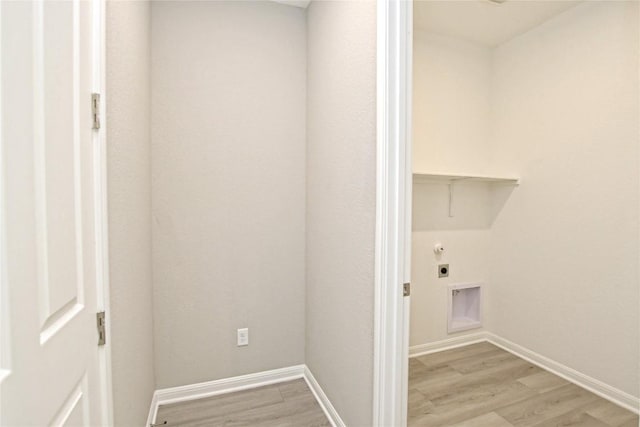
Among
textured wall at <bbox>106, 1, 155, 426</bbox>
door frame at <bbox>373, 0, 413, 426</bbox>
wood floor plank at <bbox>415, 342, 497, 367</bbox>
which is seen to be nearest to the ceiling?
door frame at <bbox>373, 0, 413, 426</bbox>

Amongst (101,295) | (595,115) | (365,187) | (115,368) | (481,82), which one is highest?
(481,82)

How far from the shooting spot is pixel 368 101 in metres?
1.39

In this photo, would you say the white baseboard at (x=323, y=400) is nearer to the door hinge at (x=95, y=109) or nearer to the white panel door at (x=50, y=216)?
Answer: the white panel door at (x=50, y=216)

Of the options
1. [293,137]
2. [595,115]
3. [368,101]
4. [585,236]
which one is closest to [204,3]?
[293,137]

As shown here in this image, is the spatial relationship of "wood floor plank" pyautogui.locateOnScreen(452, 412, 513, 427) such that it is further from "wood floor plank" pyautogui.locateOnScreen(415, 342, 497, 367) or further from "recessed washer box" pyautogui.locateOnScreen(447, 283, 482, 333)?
"recessed washer box" pyautogui.locateOnScreen(447, 283, 482, 333)

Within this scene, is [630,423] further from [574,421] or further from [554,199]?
[554,199]

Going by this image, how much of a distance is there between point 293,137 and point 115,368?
160 cm

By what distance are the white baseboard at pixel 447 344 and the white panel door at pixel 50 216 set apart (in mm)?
2285

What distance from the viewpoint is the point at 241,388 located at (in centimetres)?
202

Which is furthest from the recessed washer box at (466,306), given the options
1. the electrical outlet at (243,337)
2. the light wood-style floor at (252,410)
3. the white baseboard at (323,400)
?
the electrical outlet at (243,337)

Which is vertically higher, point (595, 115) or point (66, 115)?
point (595, 115)

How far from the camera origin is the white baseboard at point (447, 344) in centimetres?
258

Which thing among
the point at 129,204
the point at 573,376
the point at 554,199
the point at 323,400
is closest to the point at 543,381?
the point at 573,376

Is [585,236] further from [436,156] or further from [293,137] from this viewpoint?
[293,137]
